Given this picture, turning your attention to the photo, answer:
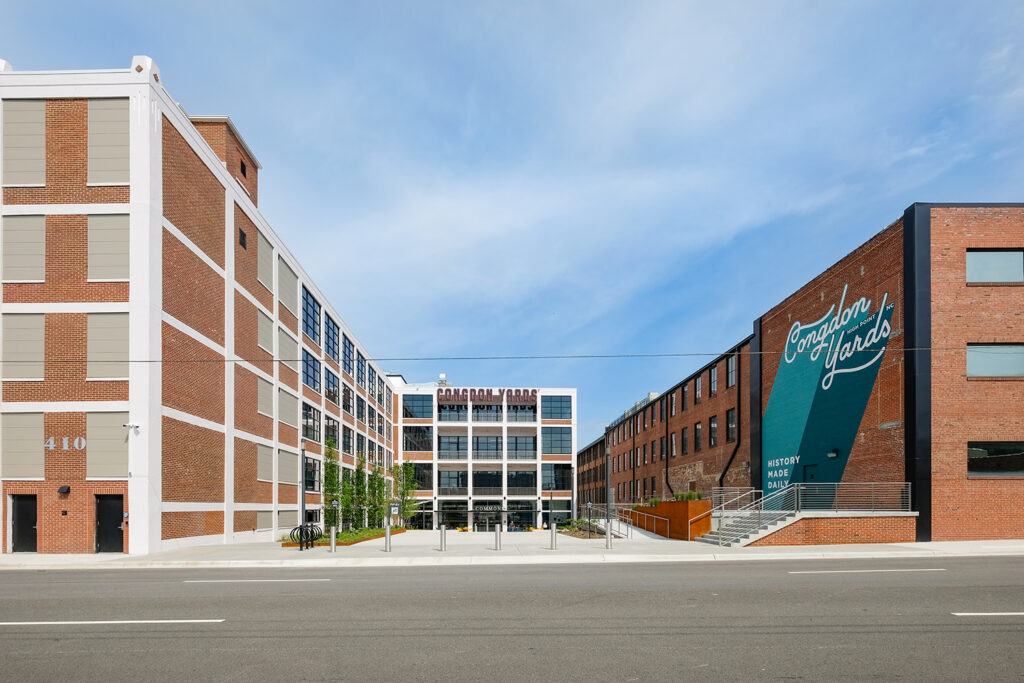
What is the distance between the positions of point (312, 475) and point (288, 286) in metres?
11.9

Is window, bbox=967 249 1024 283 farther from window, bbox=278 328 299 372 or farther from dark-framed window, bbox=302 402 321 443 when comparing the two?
dark-framed window, bbox=302 402 321 443

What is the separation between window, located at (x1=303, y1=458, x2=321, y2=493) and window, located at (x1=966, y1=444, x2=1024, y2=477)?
113ft

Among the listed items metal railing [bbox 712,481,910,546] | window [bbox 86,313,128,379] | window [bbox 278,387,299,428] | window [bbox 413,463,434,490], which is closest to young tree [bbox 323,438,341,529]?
window [bbox 278,387,299,428]

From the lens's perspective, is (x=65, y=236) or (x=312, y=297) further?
(x=312, y=297)

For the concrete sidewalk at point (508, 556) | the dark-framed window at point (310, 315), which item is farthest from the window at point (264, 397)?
the concrete sidewalk at point (508, 556)

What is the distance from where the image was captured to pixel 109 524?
26.0 metres

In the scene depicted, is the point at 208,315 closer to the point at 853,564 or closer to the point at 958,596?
the point at 853,564

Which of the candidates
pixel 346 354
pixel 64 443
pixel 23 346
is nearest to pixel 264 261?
pixel 23 346

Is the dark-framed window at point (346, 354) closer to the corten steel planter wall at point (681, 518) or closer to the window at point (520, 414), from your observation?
the window at point (520, 414)

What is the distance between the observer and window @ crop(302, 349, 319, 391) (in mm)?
A: 46875

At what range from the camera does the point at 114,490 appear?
2592 cm

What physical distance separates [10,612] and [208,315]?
22329 mm

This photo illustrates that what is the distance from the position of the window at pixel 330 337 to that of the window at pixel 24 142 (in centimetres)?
2710

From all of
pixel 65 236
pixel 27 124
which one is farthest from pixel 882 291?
pixel 27 124
